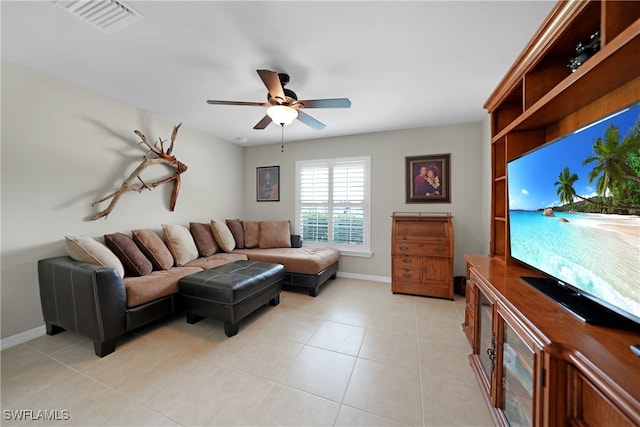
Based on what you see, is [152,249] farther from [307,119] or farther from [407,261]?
[407,261]

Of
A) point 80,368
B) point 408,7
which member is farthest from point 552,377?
point 80,368

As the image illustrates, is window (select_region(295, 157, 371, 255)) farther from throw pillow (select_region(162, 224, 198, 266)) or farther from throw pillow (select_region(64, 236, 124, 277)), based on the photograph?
throw pillow (select_region(64, 236, 124, 277))

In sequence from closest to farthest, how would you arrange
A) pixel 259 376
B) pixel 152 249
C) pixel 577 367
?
pixel 577 367 < pixel 259 376 < pixel 152 249

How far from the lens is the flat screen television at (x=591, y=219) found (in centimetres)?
85

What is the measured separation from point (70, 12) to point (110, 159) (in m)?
1.60

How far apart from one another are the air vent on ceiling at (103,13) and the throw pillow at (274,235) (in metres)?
2.99

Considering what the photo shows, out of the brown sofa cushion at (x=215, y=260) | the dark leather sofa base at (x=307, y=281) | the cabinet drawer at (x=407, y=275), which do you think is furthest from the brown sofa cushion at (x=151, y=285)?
the cabinet drawer at (x=407, y=275)

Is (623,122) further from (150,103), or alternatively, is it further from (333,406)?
→ (150,103)

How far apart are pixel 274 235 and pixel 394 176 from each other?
7.39ft

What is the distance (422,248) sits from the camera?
3.13 m

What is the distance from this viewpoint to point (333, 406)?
1.41m

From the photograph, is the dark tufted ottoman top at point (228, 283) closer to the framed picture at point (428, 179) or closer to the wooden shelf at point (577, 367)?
the wooden shelf at point (577, 367)

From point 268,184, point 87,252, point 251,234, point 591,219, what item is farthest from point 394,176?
point 87,252

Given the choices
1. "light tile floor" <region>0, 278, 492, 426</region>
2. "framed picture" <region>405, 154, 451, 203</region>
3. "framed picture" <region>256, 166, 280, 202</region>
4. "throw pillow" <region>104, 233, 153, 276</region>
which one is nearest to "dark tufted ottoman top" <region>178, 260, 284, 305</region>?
"light tile floor" <region>0, 278, 492, 426</region>
